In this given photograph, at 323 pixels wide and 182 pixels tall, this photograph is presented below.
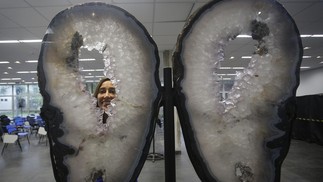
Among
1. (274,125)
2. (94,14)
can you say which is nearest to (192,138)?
(274,125)

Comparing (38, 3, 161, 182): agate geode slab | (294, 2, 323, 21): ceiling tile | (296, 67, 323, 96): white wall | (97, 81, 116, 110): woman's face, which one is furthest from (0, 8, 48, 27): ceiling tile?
(296, 67, 323, 96): white wall

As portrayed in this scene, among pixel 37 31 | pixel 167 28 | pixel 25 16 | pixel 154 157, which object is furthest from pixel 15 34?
pixel 154 157

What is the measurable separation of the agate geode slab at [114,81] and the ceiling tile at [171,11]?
2892 millimetres

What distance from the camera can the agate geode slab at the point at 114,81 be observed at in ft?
1.64

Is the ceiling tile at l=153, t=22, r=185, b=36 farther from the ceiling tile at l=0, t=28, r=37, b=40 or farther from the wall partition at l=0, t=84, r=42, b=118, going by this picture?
the wall partition at l=0, t=84, r=42, b=118

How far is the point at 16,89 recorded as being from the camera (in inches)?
584

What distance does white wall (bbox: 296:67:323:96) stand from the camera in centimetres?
1106

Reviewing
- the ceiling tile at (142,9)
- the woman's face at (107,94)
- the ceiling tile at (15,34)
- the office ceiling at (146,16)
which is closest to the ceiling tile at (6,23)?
the office ceiling at (146,16)

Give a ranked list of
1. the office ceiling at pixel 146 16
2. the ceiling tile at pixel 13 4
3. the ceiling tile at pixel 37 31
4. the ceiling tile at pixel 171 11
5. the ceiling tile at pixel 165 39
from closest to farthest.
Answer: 1. the ceiling tile at pixel 13 4
2. the office ceiling at pixel 146 16
3. the ceiling tile at pixel 171 11
4. the ceiling tile at pixel 37 31
5. the ceiling tile at pixel 165 39

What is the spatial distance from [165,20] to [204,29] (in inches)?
138

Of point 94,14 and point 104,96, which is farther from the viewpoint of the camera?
point 104,96

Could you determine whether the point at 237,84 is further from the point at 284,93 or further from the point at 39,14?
the point at 39,14

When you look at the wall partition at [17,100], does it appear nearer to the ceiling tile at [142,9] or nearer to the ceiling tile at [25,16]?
the ceiling tile at [25,16]

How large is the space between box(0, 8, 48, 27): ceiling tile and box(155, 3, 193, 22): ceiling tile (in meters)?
1.73
